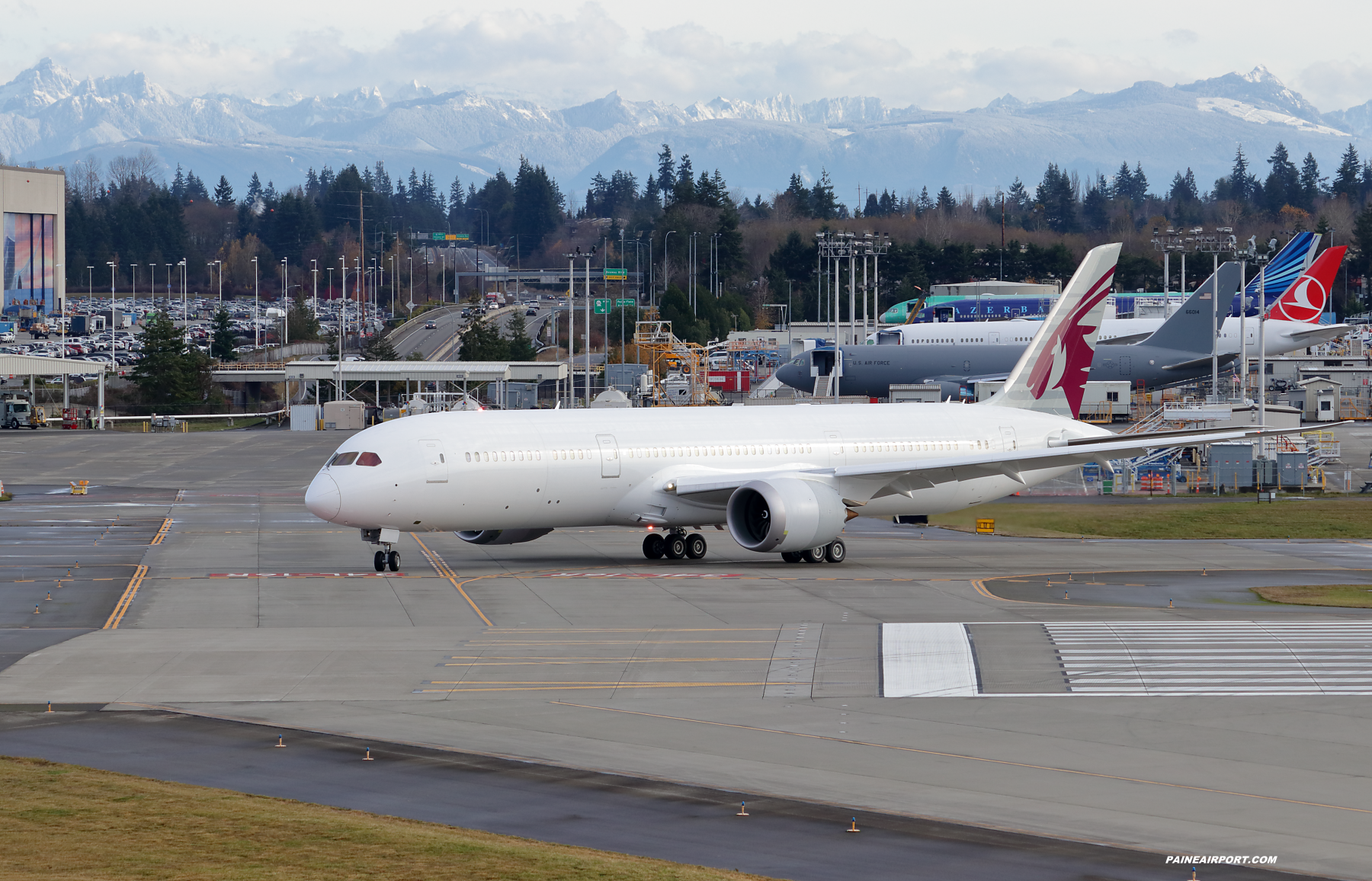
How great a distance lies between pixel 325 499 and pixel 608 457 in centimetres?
778

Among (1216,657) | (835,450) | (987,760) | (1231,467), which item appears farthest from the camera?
(1231,467)

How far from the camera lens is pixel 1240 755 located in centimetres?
2020

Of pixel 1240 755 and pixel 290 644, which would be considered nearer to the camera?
pixel 1240 755

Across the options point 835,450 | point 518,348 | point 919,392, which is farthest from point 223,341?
point 835,450

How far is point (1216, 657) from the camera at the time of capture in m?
27.4

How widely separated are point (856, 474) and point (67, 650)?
21990 mm

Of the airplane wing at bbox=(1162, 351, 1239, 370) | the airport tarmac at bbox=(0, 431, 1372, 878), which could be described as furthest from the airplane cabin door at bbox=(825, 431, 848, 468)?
the airplane wing at bbox=(1162, 351, 1239, 370)

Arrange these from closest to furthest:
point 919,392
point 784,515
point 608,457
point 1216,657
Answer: point 1216,657
point 784,515
point 608,457
point 919,392

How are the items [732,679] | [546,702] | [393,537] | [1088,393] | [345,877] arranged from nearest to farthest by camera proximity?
[345,877], [546,702], [732,679], [393,537], [1088,393]

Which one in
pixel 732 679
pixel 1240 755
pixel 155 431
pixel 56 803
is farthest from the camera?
pixel 155 431

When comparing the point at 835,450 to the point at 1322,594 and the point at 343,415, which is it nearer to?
the point at 1322,594

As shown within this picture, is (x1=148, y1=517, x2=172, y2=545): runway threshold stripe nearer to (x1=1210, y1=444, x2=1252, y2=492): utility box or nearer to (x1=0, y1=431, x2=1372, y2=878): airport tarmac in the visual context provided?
(x1=0, y1=431, x2=1372, y2=878): airport tarmac

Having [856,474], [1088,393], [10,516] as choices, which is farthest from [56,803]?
[1088,393]

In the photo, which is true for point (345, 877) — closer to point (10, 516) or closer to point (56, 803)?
point (56, 803)
